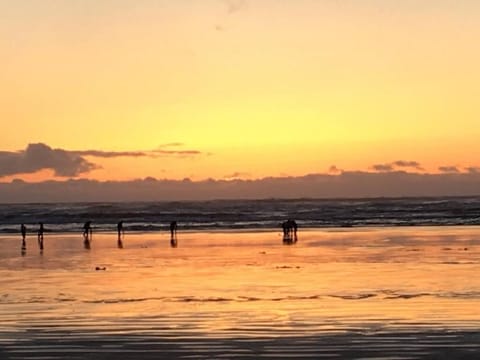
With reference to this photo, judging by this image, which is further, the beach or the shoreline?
the beach

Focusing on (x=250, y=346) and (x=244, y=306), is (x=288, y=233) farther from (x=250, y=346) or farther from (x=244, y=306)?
(x=250, y=346)

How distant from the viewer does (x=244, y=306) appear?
18.5 meters

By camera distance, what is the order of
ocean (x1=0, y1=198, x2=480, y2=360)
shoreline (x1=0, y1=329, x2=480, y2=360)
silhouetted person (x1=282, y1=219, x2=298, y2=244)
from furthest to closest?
silhouetted person (x1=282, y1=219, x2=298, y2=244)
ocean (x1=0, y1=198, x2=480, y2=360)
shoreline (x1=0, y1=329, x2=480, y2=360)

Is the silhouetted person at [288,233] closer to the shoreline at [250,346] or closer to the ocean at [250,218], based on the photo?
the ocean at [250,218]

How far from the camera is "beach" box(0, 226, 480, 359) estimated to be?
Result: 13.5 metres

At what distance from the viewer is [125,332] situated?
1519 cm

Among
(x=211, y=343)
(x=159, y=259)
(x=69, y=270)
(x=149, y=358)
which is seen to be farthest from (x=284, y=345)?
(x=159, y=259)

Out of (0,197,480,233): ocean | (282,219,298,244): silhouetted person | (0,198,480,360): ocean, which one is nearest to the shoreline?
(0,198,480,360): ocean

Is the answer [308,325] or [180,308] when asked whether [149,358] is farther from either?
[180,308]

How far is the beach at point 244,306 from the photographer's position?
44.3ft

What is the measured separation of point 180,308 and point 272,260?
14019 mm

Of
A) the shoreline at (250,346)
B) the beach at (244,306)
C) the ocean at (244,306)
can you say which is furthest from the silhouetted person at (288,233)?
the shoreline at (250,346)

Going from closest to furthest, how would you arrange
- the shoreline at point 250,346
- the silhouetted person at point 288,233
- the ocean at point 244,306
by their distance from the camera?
the shoreline at point 250,346, the ocean at point 244,306, the silhouetted person at point 288,233

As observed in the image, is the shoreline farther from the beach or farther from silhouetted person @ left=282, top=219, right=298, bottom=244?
silhouetted person @ left=282, top=219, right=298, bottom=244
